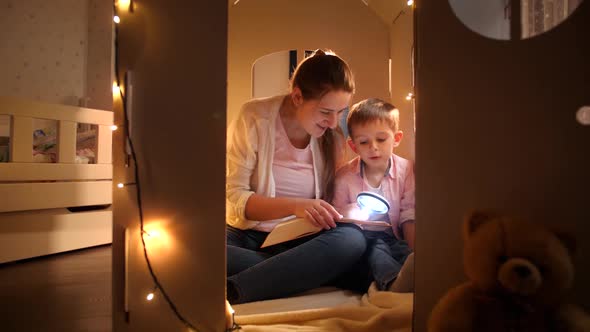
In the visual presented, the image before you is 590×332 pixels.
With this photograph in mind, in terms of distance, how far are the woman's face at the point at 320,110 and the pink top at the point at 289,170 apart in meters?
0.08

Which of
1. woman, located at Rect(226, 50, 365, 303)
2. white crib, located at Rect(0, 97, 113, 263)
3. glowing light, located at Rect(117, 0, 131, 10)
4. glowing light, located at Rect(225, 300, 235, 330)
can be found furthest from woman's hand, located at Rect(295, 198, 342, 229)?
white crib, located at Rect(0, 97, 113, 263)

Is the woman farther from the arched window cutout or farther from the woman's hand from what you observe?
the arched window cutout

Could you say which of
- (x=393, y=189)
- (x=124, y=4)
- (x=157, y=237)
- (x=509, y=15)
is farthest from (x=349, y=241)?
(x=124, y=4)

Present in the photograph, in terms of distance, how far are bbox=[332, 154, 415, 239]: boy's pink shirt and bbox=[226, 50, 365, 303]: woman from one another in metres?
0.05

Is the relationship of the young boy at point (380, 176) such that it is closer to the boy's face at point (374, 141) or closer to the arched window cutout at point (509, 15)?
the boy's face at point (374, 141)

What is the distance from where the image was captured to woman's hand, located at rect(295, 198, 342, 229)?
3.88 ft

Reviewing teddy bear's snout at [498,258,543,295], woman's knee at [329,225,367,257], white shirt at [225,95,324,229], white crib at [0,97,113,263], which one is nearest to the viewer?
teddy bear's snout at [498,258,543,295]

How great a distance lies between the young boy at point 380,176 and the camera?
129 centimetres

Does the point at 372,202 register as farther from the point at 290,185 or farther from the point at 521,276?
the point at 521,276

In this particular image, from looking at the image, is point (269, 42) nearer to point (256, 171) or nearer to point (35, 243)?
point (256, 171)

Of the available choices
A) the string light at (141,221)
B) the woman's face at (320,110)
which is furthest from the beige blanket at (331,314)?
the woman's face at (320,110)

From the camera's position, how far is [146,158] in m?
0.74

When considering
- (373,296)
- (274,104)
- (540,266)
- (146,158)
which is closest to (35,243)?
(274,104)

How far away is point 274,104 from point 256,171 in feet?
0.81
